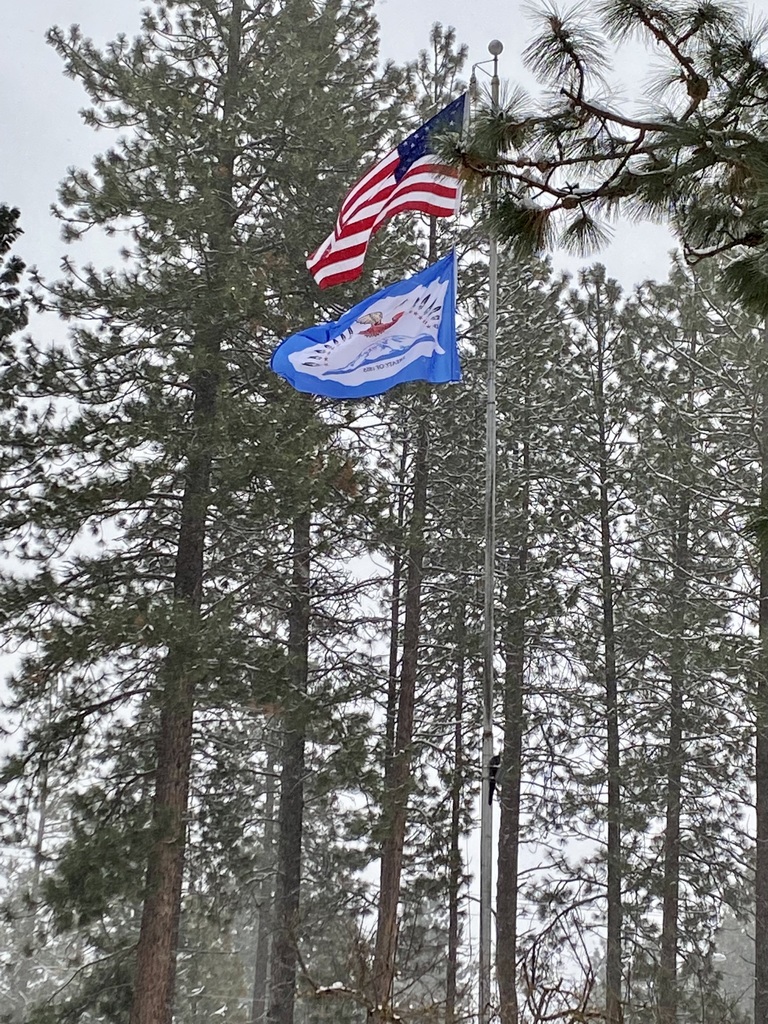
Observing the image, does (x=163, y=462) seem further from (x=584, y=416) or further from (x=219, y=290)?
(x=584, y=416)

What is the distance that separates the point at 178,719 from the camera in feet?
39.6

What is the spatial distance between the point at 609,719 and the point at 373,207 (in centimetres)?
934

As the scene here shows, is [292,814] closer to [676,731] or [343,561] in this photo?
[343,561]

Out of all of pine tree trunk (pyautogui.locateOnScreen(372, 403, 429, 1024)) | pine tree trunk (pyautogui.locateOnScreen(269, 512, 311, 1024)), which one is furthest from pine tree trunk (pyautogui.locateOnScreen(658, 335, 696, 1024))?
pine tree trunk (pyautogui.locateOnScreen(269, 512, 311, 1024))

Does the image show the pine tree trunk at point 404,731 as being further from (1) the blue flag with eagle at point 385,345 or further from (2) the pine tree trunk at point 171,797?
(1) the blue flag with eagle at point 385,345

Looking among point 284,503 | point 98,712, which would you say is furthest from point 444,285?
point 98,712

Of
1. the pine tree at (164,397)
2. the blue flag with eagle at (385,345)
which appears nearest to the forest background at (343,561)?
the pine tree at (164,397)

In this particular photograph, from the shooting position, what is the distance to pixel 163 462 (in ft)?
40.8

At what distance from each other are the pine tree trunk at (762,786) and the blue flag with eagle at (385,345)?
5.18 meters

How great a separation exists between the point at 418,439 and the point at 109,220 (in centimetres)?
485

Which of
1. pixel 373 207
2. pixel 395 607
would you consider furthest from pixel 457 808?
pixel 373 207

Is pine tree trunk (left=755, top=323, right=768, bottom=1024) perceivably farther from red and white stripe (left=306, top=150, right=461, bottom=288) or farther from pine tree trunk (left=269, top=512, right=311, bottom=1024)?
pine tree trunk (left=269, top=512, right=311, bottom=1024)

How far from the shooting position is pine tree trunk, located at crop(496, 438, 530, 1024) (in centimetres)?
1644

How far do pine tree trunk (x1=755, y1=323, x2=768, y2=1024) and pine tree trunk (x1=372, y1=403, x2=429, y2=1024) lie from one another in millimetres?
4209
